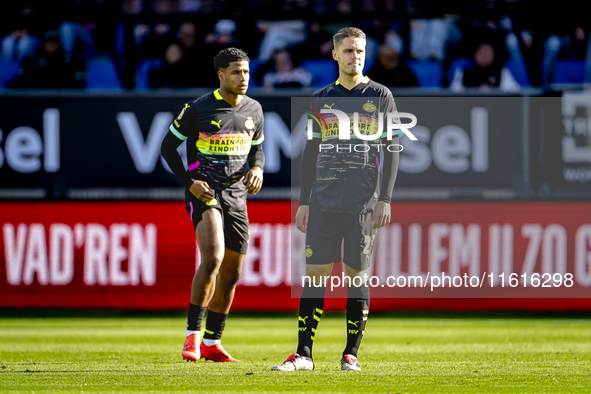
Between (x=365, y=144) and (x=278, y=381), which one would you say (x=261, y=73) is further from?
(x=278, y=381)

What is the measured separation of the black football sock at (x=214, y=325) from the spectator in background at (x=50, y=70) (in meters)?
5.72

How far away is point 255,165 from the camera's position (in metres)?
5.89

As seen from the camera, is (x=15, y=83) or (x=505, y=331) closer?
(x=505, y=331)

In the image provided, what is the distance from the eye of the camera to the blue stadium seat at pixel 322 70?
10.8m

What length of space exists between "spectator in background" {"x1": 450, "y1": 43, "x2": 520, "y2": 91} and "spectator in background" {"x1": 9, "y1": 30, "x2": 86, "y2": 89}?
15.9ft

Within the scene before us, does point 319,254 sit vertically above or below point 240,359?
above

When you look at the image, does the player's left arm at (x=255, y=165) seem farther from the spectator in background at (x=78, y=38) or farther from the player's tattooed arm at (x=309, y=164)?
the spectator in background at (x=78, y=38)

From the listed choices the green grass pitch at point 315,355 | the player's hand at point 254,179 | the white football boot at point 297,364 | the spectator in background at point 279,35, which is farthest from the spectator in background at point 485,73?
the white football boot at point 297,364

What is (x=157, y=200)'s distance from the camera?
32.7ft

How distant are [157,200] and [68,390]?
565 cm

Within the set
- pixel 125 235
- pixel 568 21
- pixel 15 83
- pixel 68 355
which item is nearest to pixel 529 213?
pixel 568 21

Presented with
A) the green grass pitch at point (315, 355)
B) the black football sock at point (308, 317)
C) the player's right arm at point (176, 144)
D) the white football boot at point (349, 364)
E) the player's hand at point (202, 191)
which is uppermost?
the player's right arm at point (176, 144)

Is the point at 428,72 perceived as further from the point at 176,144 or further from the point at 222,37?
the point at 176,144

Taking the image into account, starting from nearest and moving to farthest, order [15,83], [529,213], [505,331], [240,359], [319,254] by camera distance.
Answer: [319,254] < [240,359] < [505,331] < [529,213] < [15,83]
